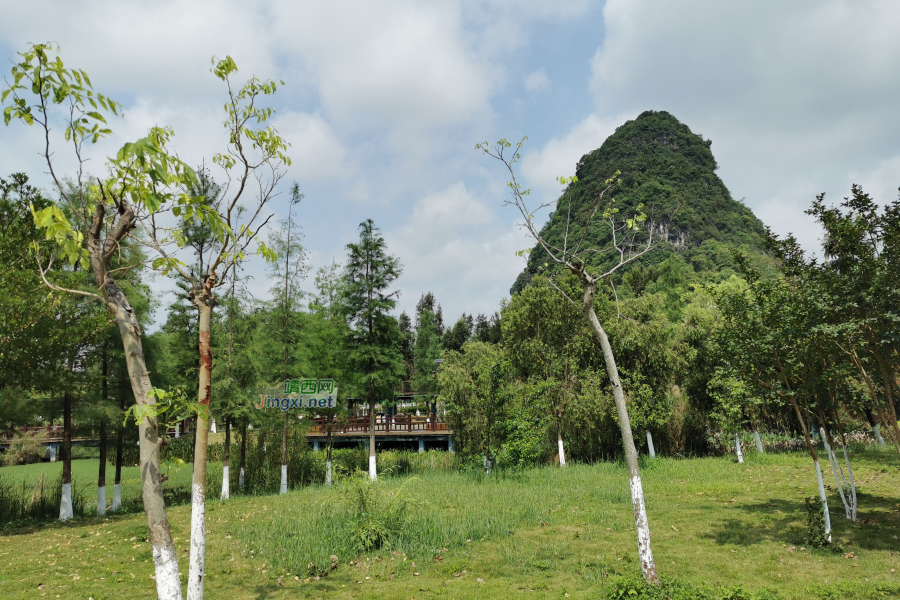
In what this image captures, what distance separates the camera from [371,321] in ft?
66.3

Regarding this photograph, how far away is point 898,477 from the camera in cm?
1466

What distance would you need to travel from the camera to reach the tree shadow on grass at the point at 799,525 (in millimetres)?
9055

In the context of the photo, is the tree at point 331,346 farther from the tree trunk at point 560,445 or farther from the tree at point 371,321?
the tree trunk at point 560,445

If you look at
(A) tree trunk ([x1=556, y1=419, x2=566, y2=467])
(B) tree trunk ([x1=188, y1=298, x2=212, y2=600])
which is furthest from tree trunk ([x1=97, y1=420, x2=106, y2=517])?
(A) tree trunk ([x1=556, y1=419, x2=566, y2=467])

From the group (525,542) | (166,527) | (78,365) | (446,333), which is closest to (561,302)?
(525,542)

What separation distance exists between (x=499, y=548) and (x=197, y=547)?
552 centimetres

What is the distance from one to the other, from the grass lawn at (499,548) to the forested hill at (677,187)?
4939 centimetres

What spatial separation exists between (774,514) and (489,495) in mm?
6836

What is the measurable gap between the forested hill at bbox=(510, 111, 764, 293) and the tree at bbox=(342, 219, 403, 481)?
1695 inches

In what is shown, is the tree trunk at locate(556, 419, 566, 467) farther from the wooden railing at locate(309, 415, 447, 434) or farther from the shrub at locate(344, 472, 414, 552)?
the shrub at locate(344, 472, 414, 552)

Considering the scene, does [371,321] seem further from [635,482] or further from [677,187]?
[677,187]

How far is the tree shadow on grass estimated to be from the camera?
9055mm

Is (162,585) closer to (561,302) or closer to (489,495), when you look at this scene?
(489,495)

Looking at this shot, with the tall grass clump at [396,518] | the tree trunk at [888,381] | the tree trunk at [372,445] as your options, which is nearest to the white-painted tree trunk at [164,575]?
the tall grass clump at [396,518]
